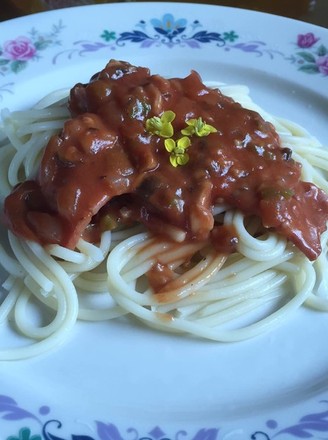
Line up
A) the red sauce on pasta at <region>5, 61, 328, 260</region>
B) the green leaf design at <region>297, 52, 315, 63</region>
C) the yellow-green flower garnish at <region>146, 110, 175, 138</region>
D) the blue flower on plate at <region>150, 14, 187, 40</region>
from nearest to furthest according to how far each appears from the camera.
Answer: the red sauce on pasta at <region>5, 61, 328, 260</region> < the yellow-green flower garnish at <region>146, 110, 175, 138</region> < the green leaf design at <region>297, 52, 315, 63</region> < the blue flower on plate at <region>150, 14, 187, 40</region>

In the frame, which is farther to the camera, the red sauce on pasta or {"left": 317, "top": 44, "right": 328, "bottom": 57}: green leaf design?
{"left": 317, "top": 44, "right": 328, "bottom": 57}: green leaf design

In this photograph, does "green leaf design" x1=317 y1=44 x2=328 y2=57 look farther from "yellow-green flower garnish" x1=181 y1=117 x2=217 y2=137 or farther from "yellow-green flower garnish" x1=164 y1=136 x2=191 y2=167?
"yellow-green flower garnish" x1=164 y1=136 x2=191 y2=167

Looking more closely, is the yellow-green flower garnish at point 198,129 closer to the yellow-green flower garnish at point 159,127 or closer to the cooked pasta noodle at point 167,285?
the yellow-green flower garnish at point 159,127

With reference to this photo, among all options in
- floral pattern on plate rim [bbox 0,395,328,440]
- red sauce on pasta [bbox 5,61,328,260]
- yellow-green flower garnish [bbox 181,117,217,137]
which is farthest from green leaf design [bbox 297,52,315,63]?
floral pattern on plate rim [bbox 0,395,328,440]

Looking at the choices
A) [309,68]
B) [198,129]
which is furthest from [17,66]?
[309,68]

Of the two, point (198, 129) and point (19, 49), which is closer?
point (198, 129)

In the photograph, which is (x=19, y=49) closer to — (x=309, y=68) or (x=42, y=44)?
(x=42, y=44)

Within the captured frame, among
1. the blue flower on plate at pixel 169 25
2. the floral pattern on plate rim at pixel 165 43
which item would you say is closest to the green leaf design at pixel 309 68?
the floral pattern on plate rim at pixel 165 43

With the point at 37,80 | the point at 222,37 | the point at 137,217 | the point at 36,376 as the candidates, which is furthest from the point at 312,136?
the point at 36,376
